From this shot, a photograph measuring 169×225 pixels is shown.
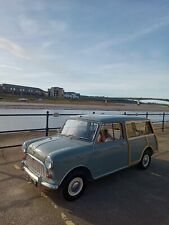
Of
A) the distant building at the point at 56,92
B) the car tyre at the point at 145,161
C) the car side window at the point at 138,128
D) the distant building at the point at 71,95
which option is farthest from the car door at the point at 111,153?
the distant building at the point at 71,95

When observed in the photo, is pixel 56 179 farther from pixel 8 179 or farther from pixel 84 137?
pixel 8 179

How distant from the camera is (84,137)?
5219 mm

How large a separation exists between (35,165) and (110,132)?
1.85 meters

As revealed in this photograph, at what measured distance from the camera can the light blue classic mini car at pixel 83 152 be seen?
4.42 meters

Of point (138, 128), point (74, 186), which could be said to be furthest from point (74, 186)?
point (138, 128)

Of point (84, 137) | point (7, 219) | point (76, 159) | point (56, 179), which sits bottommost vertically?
point (7, 219)

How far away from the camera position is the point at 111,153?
5.33 metres

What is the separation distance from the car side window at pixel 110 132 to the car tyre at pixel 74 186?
0.90m

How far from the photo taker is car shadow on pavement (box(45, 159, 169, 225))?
4.02 m

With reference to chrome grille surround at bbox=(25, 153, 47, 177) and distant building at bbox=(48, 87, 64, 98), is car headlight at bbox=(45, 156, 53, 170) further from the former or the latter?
distant building at bbox=(48, 87, 64, 98)

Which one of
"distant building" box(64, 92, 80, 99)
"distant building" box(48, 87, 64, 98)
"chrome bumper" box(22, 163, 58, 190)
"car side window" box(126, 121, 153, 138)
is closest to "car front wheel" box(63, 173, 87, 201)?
"chrome bumper" box(22, 163, 58, 190)

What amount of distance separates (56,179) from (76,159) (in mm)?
539

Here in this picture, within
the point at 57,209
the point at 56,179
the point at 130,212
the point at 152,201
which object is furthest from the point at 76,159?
the point at 152,201

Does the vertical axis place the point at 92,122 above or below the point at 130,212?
above
